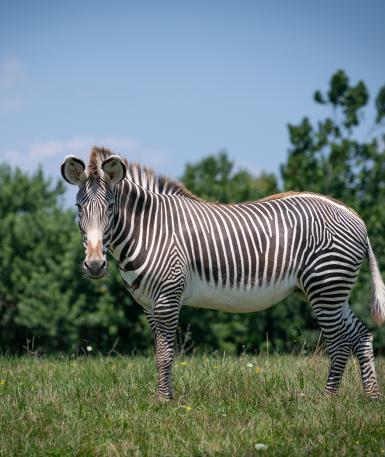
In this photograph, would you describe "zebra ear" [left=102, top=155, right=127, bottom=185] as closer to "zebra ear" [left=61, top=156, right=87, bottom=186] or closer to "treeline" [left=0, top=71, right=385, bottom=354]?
"zebra ear" [left=61, top=156, right=87, bottom=186]

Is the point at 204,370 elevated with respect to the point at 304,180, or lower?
lower

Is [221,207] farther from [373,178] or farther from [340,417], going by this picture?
[373,178]

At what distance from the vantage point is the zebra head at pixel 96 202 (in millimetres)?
6324

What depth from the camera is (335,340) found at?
23.8ft

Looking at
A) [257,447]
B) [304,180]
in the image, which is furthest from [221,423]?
[304,180]

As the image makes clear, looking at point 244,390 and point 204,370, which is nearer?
point 244,390

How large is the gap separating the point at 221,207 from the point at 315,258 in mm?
1262

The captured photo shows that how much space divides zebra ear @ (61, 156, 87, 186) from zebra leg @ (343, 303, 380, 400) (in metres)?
3.38

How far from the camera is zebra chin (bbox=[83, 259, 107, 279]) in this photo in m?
6.25

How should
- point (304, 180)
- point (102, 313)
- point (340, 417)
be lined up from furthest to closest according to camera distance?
point (304, 180) → point (102, 313) → point (340, 417)

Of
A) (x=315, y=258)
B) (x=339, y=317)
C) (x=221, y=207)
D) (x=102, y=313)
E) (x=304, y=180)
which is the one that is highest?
(x=304, y=180)

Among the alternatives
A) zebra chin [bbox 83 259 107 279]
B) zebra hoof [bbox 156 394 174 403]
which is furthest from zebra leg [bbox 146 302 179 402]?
zebra chin [bbox 83 259 107 279]

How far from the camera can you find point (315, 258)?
7223 millimetres

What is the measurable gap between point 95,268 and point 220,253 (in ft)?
5.10
